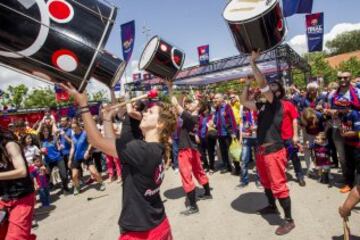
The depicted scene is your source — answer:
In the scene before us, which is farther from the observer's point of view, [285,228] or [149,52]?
[285,228]

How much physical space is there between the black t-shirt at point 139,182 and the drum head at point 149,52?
1.61 m

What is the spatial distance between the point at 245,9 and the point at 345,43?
88841 millimetres

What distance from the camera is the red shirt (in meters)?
5.41

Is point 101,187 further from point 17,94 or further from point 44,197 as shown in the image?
point 17,94

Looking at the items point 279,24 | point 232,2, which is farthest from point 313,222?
point 232,2

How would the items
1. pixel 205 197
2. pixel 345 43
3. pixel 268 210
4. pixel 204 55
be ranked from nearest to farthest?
pixel 268 210, pixel 205 197, pixel 204 55, pixel 345 43

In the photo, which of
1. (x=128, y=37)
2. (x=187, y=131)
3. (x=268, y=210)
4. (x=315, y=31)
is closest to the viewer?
(x=268, y=210)

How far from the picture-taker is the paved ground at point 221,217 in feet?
13.5

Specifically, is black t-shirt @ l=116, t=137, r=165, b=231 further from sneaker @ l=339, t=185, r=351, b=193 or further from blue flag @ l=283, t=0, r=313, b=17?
blue flag @ l=283, t=0, r=313, b=17

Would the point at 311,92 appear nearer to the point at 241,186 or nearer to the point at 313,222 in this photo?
the point at 241,186

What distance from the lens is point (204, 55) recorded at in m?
19.8

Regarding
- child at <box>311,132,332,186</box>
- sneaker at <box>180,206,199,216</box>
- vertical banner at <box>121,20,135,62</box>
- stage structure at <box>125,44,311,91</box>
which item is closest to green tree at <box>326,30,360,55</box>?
stage structure at <box>125,44,311,91</box>

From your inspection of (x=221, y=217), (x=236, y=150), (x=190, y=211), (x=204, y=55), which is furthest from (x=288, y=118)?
(x=204, y=55)

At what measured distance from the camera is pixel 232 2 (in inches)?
126
